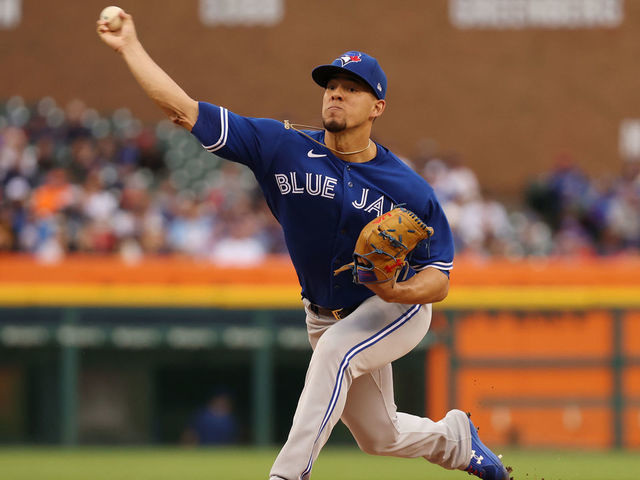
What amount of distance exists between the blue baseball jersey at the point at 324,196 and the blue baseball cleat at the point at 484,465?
3.20ft

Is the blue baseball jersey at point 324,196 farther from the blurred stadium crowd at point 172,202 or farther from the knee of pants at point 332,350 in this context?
the blurred stadium crowd at point 172,202

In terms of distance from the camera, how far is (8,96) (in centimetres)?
1962

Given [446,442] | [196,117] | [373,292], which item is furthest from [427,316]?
[196,117]

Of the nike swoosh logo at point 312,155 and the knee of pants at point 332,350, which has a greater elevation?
→ the nike swoosh logo at point 312,155

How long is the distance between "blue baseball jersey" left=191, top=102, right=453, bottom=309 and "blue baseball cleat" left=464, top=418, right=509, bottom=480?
98cm

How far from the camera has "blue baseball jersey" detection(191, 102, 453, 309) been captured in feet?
16.1

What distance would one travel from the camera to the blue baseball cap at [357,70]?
193 inches

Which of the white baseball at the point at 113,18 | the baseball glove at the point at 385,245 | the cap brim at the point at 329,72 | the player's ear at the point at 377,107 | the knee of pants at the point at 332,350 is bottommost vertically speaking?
the knee of pants at the point at 332,350

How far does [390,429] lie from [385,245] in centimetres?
100

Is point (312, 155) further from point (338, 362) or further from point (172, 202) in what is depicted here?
point (172, 202)

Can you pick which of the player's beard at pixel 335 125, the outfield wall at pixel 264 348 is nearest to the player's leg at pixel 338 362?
the player's beard at pixel 335 125

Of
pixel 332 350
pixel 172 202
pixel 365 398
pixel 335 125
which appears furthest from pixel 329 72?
pixel 172 202

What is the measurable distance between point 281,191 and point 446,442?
4.75 feet

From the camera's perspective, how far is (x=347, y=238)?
498 cm
